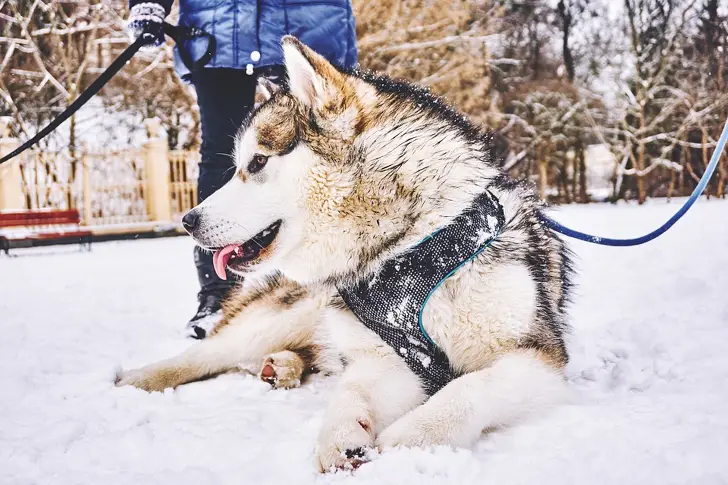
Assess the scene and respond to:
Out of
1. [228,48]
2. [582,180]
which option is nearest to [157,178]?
[228,48]

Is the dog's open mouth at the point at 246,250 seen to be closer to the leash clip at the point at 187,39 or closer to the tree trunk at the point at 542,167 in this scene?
the leash clip at the point at 187,39

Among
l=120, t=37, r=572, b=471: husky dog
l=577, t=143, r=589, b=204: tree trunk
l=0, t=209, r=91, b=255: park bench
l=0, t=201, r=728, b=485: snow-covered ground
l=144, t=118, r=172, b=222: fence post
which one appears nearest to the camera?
l=0, t=201, r=728, b=485: snow-covered ground

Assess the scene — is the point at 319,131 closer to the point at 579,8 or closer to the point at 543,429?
the point at 543,429

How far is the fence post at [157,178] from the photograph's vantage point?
1439 centimetres

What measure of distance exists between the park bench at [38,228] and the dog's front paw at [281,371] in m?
9.43

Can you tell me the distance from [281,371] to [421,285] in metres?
0.85

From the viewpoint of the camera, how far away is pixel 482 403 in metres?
1.60

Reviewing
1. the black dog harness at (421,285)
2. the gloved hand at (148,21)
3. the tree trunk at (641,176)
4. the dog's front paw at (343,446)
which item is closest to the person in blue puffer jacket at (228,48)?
the gloved hand at (148,21)

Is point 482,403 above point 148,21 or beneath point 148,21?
beneath

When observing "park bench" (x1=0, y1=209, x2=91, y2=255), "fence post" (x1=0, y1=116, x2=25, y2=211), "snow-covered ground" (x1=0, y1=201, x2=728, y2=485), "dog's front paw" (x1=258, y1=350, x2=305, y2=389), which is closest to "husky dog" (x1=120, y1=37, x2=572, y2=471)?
"snow-covered ground" (x1=0, y1=201, x2=728, y2=485)

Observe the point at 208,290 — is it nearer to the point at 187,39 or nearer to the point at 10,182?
the point at 187,39

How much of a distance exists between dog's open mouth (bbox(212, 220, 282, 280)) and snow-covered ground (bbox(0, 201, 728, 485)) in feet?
1.68

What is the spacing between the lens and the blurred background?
14164 mm

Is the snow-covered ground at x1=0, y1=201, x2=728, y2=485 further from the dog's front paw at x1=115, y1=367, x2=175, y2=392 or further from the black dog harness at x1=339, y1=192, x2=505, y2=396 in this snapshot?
the black dog harness at x1=339, y1=192, x2=505, y2=396
